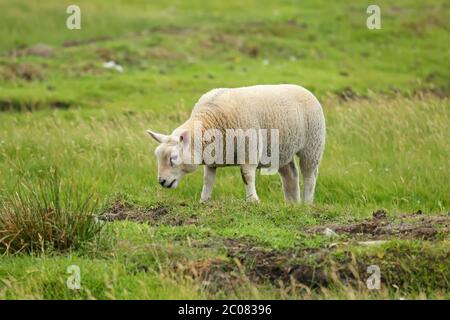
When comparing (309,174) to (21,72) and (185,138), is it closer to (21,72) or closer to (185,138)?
(185,138)

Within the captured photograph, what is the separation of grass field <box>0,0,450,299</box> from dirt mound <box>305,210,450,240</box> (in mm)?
33

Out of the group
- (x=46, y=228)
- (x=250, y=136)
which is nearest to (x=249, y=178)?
(x=250, y=136)

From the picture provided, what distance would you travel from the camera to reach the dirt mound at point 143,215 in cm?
1084

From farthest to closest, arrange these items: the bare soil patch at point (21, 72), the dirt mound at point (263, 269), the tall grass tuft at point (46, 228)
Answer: the bare soil patch at point (21, 72)
the tall grass tuft at point (46, 228)
the dirt mound at point (263, 269)

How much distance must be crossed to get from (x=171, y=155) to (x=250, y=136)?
4.52 ft

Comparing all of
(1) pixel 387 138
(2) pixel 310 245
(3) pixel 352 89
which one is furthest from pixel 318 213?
(3) pixel 352 89

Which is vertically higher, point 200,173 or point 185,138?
point 185,138

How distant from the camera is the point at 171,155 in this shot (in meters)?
11.3

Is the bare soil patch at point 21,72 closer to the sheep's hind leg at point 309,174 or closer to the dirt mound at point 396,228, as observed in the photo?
the sheep's hind leg at point 309,174

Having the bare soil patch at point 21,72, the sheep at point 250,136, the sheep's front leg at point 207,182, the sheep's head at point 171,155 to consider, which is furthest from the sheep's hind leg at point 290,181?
the bare soil patch at point 21,72

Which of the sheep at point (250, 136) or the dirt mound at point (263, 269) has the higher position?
the sheep at point (250, 136)

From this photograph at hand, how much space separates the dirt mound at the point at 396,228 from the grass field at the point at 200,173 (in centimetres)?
3

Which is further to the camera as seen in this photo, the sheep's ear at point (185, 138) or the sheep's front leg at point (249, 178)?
the sheep's front leg at point (249, 178)

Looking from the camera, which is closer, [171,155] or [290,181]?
[171,155]
